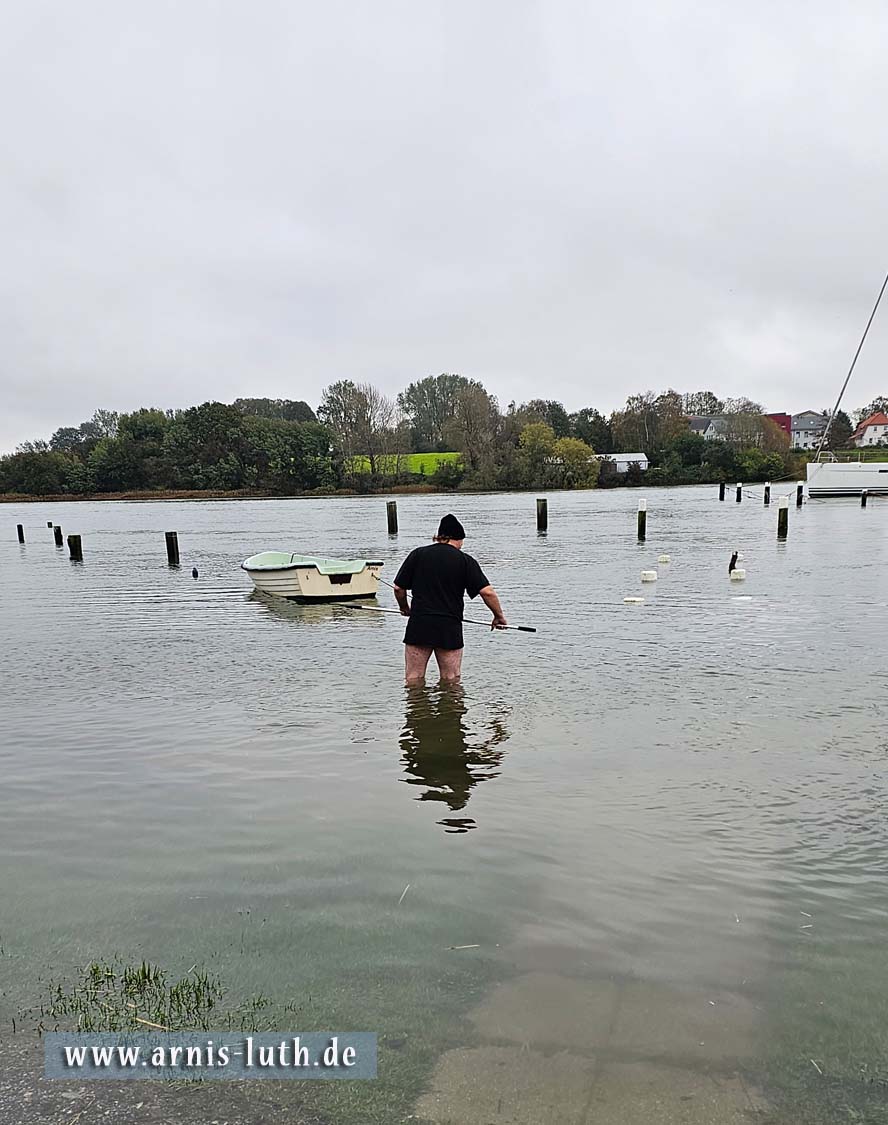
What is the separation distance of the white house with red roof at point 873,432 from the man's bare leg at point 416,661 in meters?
150

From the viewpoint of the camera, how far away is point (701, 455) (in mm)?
107562

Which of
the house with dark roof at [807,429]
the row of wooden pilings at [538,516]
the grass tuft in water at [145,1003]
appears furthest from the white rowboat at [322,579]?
the house with dark roof at [807,429]

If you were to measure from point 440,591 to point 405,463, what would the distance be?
9723 cm

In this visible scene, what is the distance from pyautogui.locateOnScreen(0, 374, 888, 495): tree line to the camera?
10000 cm

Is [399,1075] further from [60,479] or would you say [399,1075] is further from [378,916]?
[60,479]

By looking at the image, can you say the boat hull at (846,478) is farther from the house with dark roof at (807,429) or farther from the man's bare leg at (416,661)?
the house with dark roof at (807,429)

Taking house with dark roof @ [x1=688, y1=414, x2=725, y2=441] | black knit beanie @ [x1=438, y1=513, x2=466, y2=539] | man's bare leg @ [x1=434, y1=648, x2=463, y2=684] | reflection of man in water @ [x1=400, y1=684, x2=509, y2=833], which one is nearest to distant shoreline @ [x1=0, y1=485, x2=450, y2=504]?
house with dark roof @ [x1=688, y1=414, x2=725, y2=441]

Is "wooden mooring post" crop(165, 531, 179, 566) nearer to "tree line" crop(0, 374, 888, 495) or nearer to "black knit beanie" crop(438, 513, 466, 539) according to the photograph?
"black knit beanie" crop(438, 513, 466, 539)

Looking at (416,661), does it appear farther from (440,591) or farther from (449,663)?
(440,591)

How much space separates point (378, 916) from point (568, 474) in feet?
316

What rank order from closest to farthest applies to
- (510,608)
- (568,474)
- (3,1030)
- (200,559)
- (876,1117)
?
1. (876,1117)
2. (3,1030)
3. (510,608)
4. (200,559)
5. (568,474)

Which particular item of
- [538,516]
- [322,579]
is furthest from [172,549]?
[538,516]

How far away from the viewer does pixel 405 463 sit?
4149 inches

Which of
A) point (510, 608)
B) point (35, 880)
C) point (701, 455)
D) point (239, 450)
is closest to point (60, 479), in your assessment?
point (239, 450)
